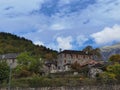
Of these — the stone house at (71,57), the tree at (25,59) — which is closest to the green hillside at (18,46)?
the stone house at (71,57)

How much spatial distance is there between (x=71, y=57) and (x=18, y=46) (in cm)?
5769

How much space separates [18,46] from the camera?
165 meters

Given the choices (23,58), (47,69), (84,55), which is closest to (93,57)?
(84,55)

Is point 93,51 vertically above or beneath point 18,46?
beneath

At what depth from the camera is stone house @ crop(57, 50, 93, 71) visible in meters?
109

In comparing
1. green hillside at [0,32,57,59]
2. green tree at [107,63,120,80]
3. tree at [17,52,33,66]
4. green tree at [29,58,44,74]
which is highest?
green hillside at [0,32,57,59]

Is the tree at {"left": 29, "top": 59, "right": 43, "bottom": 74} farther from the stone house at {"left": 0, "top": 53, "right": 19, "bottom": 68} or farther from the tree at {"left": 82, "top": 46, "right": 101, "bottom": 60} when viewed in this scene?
the tree at {"left": 82, "top": 46, "right": 101, "bottom": 60}

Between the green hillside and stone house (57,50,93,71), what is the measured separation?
20489 millimetres

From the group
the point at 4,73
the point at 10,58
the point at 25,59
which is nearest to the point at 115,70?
the point at 4,73

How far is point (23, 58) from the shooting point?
9550 centimetres

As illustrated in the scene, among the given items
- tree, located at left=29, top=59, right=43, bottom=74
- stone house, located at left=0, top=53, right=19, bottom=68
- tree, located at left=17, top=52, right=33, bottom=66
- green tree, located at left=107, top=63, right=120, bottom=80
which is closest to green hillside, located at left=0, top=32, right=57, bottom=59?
stone house, located at left=0, top=53, right=19, bottom=68

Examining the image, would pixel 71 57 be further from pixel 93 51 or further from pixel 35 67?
pixel 35 67

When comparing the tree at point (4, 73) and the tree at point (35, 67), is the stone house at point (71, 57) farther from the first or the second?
the tree at point (4, 73)

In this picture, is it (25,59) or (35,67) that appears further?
(25,59)
